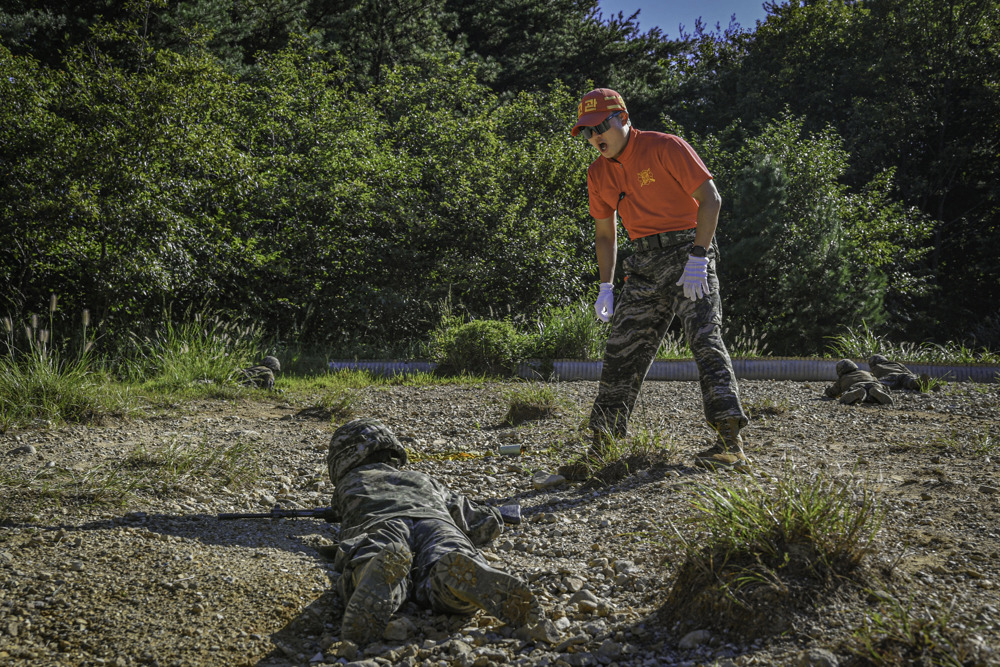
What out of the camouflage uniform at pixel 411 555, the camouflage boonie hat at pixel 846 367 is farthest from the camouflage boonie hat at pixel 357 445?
the camouflage boonie hat at pixel 846 367

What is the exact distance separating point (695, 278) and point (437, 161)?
863cm

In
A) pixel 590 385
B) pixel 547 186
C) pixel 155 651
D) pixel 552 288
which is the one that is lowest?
pixel 155 651

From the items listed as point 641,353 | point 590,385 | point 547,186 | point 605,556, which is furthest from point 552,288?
point 605,556

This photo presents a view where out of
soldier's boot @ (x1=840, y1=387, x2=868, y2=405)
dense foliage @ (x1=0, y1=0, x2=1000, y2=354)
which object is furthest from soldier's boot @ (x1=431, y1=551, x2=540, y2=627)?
dense foliage @ (x1=0, y1=0, x2=1000, y2=354)

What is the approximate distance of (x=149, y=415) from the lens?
18.8 ft

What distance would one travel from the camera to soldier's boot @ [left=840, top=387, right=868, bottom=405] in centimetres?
648

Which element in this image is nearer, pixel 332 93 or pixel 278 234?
pixel 278 234

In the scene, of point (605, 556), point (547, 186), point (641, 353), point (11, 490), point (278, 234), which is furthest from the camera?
point (547, 186)

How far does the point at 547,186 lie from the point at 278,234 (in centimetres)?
466

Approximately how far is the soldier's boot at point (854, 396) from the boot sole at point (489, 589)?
500cm

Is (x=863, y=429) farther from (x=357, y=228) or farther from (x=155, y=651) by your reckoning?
(x=357, y=228)

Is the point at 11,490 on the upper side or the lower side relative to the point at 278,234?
lower

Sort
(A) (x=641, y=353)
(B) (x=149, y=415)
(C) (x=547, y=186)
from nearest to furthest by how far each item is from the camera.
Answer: (A) (x=641, y=353) → (B) (x=149, y=415) → (C) (x=547, y=186)

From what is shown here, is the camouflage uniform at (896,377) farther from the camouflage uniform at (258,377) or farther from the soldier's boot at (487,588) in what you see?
the soldier's boot at (487,588)
